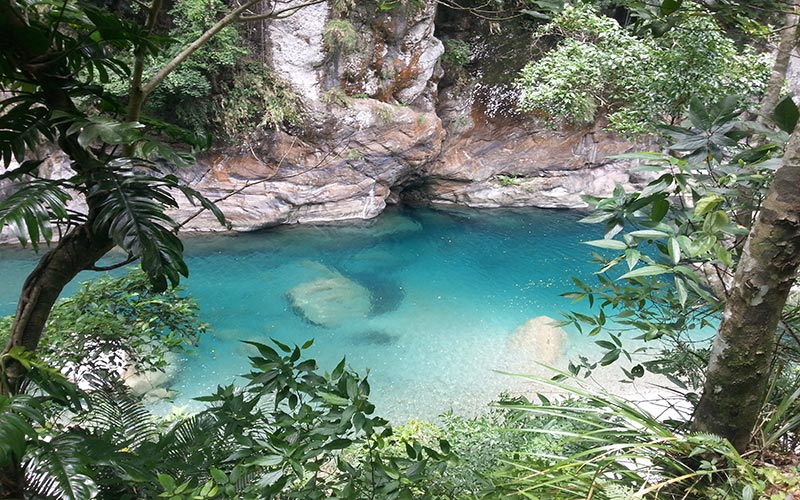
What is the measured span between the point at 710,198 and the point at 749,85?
354 centimetres

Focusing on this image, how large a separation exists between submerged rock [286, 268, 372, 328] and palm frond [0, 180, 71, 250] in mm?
4410

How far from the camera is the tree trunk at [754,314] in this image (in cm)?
81

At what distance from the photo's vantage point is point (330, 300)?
5820mm

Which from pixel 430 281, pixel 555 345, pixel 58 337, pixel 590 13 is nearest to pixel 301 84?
pixel 430 281

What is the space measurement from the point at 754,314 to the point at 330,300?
5.21m

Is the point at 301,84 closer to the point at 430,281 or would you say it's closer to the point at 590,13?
the point at 430,281

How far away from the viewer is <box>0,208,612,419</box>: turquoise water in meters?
4.40

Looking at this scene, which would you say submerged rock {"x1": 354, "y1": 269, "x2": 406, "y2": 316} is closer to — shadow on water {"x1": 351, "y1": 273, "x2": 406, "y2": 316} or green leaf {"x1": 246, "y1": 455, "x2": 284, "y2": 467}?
shadow on water {"x1": 351, "y1": 273, "x2": 406, "y2": 316}

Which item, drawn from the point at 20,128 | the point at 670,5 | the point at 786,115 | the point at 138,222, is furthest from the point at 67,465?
the point at 786,115

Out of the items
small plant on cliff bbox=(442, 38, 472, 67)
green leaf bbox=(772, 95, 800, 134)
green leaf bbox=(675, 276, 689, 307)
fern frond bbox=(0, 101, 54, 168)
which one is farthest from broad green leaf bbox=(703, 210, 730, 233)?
small plant on cliff bbox=(442, 38, 472, 67)

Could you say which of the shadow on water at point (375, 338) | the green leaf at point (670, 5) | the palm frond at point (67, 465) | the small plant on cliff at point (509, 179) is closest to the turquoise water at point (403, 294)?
the shadow on water at point (375, 338)

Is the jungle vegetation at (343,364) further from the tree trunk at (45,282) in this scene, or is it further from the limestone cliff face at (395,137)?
the limestone cliff face at (395,137)

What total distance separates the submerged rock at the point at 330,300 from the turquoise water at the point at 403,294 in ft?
0.24

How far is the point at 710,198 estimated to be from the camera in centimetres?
81
